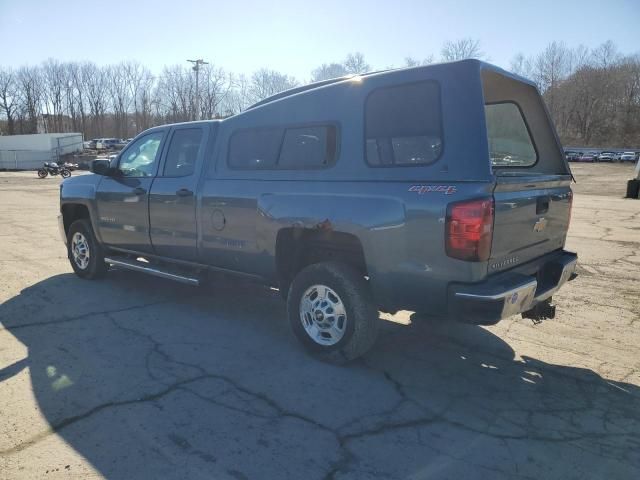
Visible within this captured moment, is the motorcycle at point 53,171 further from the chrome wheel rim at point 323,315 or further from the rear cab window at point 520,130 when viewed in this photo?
the rear cab window at point 520,130

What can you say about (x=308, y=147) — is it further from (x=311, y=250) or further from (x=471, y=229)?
(x=471, y=229)

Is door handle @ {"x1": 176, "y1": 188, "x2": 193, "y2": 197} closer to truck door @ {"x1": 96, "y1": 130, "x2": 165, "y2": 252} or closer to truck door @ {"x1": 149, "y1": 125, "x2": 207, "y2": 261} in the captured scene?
truck door @ {"x1": 149, "y1": 125, "x2": 207, "y2": 261}

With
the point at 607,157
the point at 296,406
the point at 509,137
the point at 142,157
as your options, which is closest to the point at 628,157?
the point at 607,157

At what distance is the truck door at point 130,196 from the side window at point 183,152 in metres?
0.23

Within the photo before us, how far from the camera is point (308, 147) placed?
416cm

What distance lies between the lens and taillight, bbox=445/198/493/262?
3.13m

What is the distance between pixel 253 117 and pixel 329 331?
7.00 feet

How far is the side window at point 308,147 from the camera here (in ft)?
13.1

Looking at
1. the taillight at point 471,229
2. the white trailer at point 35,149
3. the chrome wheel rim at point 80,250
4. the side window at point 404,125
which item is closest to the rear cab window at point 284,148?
the side window at point 404,125

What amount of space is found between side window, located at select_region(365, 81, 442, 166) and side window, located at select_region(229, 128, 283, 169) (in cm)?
99

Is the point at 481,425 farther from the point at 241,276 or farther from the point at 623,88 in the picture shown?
the point at 623,88

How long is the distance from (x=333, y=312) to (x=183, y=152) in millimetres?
2596

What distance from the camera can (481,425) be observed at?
315 cm

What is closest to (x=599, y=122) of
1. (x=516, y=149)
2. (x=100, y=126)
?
(x=100, y=126)
